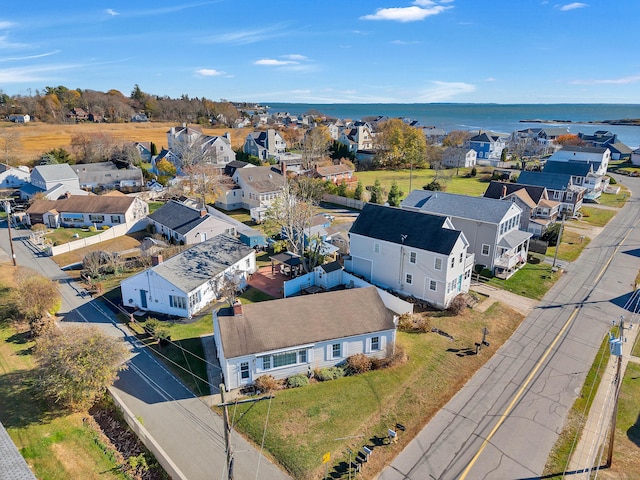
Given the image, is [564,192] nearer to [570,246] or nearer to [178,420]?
[570,246]

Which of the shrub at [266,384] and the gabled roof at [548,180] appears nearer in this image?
the shrub at [266,384]

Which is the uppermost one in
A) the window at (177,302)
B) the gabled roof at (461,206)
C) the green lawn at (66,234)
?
the gabled roof at (461,206)

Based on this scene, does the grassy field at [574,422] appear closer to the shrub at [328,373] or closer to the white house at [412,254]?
the white house at [412,254]

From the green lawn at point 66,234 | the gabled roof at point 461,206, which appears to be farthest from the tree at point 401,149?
the green lawn at point 66,234

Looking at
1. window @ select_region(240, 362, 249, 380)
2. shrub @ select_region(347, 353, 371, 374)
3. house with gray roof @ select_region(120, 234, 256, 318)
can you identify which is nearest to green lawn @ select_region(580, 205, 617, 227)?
shrub @ select_region(347, 353, 371, 374)

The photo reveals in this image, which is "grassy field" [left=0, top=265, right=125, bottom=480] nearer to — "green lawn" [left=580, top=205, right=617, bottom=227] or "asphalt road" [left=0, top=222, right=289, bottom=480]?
"asphalt road" [left=0, top=222, right=289, bottom=480]

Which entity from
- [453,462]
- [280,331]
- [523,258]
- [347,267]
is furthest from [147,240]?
Answer: [523,258]

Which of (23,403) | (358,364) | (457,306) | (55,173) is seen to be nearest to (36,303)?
(23,403)
